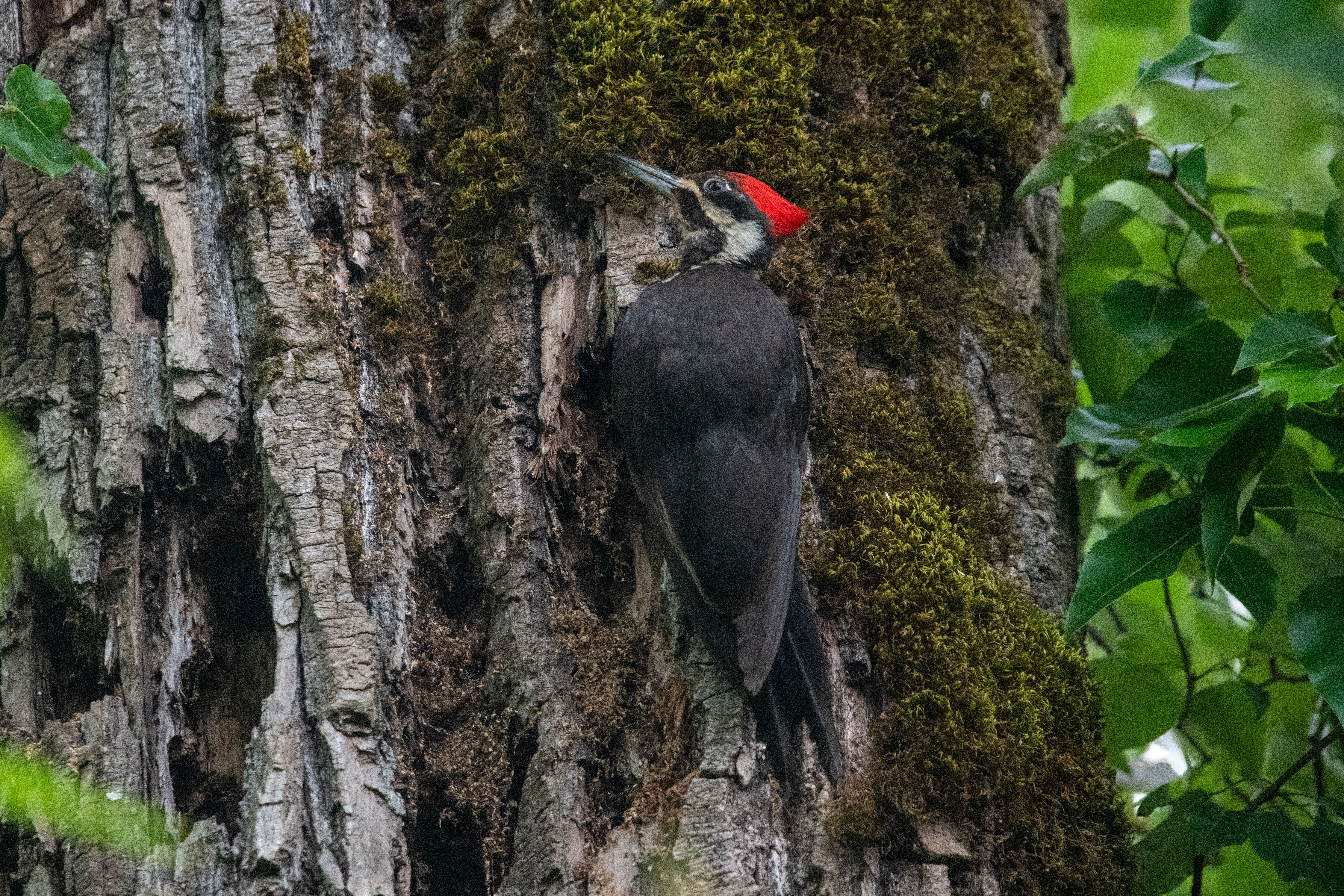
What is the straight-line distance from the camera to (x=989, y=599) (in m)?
2.38

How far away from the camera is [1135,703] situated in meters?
2.74

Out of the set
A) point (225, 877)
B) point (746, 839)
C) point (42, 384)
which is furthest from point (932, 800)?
point (42, 384)

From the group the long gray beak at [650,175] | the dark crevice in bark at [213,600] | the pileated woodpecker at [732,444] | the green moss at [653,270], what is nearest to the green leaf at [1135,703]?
the pileated woodpecker at [732,444]

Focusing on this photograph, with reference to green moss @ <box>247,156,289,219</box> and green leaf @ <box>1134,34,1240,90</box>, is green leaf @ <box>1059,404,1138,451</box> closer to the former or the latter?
green leaf @ <box>1134,34,1240,90</box>

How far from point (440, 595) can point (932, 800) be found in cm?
107

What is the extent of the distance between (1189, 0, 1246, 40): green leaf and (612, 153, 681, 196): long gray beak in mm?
1153

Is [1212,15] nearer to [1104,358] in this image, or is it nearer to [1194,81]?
[1194,81]

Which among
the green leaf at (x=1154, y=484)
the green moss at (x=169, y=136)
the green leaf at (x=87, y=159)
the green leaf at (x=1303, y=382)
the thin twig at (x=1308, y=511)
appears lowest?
the thin twig at (x=1308, y=511)

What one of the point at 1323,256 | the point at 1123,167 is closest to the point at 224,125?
the point at 1123,167

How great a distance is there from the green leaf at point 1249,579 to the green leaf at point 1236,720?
58 centimetres

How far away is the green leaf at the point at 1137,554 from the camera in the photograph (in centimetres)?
209

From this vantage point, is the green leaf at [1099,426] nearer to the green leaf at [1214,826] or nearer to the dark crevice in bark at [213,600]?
the green leaf at [1214,826]

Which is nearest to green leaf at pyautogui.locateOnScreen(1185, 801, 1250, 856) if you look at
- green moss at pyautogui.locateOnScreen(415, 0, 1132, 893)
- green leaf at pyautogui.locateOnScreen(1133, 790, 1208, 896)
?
green leaf at pyautogui.locateOnScreen(1133, 790, 1208, 896)

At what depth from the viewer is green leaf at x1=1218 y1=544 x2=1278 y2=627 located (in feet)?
7.38
